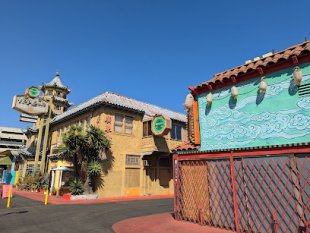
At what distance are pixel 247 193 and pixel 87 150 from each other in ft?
48.5

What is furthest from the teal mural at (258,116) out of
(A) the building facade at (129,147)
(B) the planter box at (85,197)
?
(B) the planter box at (85,197)

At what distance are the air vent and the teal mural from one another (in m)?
0.10

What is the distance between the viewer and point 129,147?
23203 mm

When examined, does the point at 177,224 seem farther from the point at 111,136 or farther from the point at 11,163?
the point at 11,163

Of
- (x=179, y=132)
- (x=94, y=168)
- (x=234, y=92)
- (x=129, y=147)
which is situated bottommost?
(x=94, y=168)

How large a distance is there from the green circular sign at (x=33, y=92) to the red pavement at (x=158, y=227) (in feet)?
76.9

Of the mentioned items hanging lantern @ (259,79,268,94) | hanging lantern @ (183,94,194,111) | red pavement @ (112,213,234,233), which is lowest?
red pavement @ (112,213,234,233)

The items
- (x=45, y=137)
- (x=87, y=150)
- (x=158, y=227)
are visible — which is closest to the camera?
(x=158, y=227)

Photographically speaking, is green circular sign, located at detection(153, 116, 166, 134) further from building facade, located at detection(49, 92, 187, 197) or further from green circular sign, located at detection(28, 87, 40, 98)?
green circular sign, located at detection(28, 87, 40, 98)

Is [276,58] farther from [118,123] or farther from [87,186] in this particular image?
[87,186]

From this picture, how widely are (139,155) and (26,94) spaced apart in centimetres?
1649

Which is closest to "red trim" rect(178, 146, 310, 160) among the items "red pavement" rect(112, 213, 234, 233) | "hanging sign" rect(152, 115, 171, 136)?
"red pavement" rect(112, 213, 234, 233)

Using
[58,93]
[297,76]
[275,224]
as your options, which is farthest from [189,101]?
[58,93]

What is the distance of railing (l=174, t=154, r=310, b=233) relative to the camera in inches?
291
